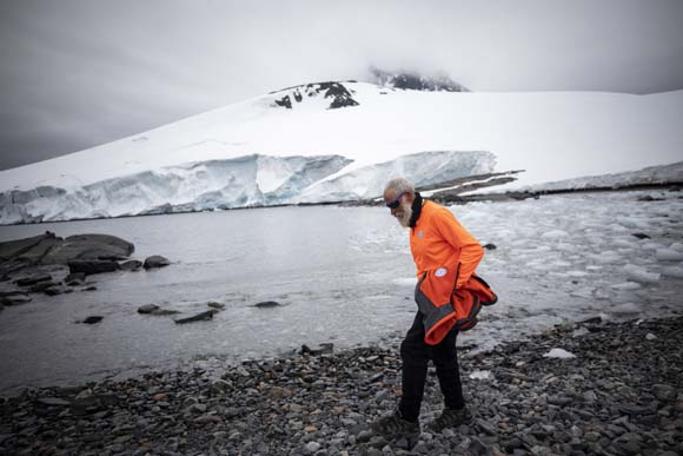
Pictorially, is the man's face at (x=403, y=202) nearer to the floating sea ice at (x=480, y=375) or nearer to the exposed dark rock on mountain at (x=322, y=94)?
the floating sea ice at (x=480, y=375)

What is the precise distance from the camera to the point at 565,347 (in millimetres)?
3938

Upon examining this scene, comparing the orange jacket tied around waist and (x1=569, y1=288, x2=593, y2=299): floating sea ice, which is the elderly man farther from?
(x1=569, y1=288, x2=593, y2=299): floating sea ice

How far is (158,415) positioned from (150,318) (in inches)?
165

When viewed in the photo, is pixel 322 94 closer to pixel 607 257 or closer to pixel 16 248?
pixel 16 248

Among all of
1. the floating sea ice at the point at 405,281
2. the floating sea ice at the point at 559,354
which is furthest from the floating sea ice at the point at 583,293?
the floating sea ice at the point at 405,281

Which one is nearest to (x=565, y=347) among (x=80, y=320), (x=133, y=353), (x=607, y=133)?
(x=133, y=353)

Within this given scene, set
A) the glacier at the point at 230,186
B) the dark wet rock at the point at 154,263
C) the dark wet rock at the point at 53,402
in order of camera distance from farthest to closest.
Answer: the glacier at the point at 230,186 < the dark wet rock at the point at 154,263 < the dark wet rock at the point at 53,402

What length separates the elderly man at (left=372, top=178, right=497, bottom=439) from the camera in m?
2.51

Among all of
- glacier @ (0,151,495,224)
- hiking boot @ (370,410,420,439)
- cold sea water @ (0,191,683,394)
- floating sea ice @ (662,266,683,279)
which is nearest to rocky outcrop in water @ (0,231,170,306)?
cold sea water @ (0,191,683,394)

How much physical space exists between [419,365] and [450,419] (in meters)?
0.50

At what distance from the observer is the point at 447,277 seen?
2541 millimetres

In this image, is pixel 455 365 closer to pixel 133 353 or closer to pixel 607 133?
pixel 133 353

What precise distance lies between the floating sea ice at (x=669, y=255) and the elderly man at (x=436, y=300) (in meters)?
7.48

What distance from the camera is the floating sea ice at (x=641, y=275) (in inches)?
248
